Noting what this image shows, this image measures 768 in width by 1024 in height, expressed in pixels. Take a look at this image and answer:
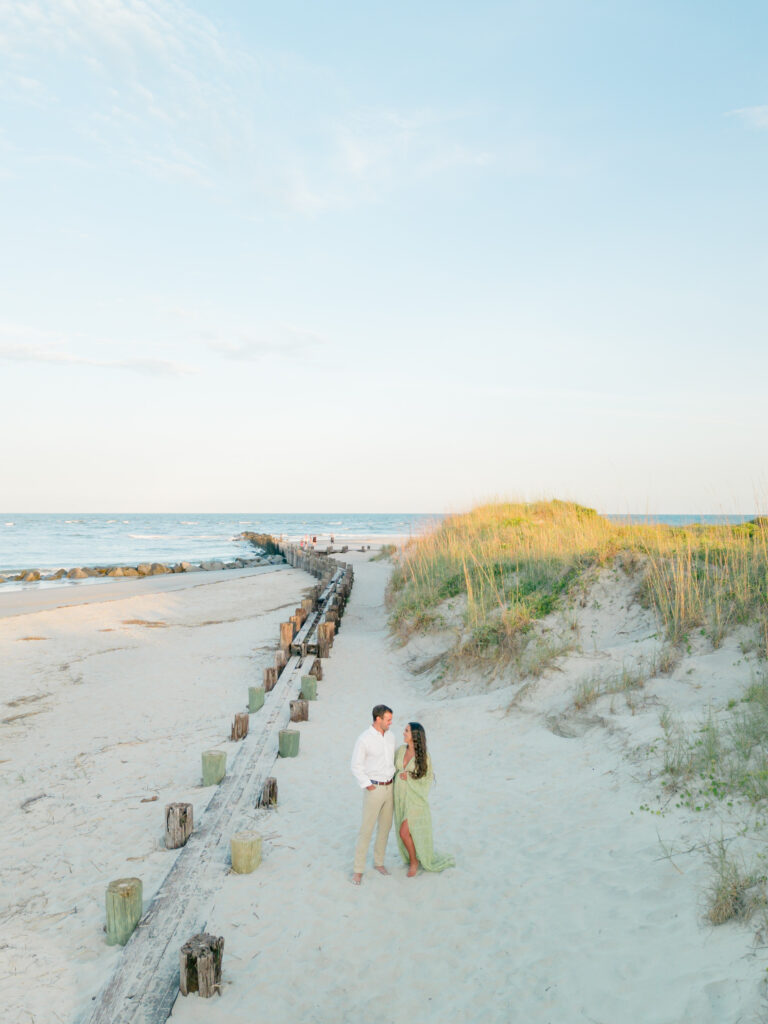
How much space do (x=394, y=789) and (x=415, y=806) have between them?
21 cm

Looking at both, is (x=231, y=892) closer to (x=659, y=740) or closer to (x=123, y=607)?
(x=659, y=740)

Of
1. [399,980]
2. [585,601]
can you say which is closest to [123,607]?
[585,601]

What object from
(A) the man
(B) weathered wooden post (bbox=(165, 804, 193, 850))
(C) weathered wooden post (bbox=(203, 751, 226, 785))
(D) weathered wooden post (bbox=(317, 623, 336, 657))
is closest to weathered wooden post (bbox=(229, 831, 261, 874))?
(B) weathered wooden post (bbox=(165, 804, 193, 850))

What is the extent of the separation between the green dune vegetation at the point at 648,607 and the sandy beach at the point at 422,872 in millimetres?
278

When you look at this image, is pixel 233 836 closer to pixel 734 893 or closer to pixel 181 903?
pixel 181 903

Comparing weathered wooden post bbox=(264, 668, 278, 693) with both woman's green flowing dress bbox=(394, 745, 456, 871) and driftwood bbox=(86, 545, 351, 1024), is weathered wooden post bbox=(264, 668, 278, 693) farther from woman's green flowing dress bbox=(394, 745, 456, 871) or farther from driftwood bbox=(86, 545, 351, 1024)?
woman's green flowing dress bbox=(394, 745, 456, 871)

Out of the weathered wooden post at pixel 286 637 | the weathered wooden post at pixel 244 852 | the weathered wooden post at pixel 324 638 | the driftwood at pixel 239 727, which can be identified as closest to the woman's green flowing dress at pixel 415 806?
the weathered wooden post at pixel 244 852

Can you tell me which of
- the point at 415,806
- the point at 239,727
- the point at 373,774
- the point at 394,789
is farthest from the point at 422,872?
the point at 239,727

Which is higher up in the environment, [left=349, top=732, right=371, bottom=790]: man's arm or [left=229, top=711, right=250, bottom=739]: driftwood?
[left=349, top=732, right=371, bottom=790]: man's arm

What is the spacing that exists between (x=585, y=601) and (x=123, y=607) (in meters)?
16.1

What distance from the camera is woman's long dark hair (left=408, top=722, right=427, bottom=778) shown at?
5070 mm

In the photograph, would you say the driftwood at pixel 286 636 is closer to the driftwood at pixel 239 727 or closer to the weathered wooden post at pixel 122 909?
the driftwood at pixel 239 727

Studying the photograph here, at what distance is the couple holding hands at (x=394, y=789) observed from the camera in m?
5.11

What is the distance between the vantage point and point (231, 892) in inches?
196
